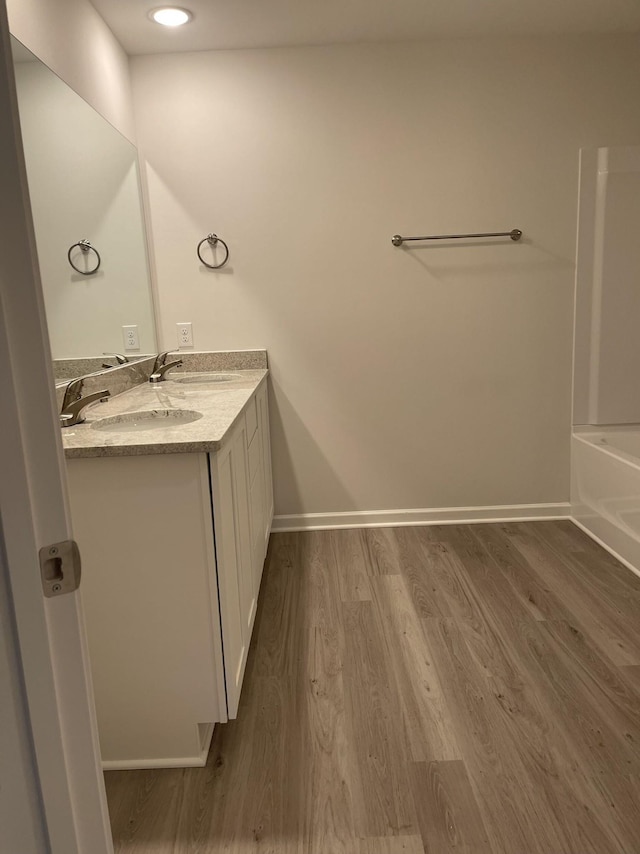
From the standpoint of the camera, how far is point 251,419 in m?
2.41

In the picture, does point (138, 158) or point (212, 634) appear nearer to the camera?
point (212, 634)

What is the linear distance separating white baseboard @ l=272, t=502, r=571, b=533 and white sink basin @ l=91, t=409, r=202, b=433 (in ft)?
4.49

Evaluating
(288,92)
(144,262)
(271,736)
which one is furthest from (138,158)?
(271,736)

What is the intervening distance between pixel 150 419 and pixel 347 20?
1.93m

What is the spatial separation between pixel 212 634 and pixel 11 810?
91cm

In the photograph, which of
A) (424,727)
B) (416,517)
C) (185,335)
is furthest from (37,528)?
(416,517)

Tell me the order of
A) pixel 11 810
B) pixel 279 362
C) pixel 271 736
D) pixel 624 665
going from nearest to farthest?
1. pixel 11 810
2. pixel 271 736
3. pixel 624 665
4. pixel 279 362

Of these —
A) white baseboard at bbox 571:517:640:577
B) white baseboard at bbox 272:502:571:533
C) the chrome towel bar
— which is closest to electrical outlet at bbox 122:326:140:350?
white baseboard at bbox 272:502:571:533

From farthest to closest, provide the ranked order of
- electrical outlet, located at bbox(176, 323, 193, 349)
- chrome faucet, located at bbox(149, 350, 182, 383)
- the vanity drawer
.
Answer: electrical outlet, located at bbox(176, 323, 193, 349) → chrome faucet, located at bbox(149, 350, 182, 383) → the vanity drawer

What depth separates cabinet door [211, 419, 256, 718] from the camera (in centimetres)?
157

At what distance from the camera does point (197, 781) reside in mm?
1593

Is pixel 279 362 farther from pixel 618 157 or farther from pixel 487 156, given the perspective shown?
pixel 618 157

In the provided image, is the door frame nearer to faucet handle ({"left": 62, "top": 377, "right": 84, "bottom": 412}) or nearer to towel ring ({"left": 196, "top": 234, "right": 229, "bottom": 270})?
faucet handle ({"left": 62, "top": 377, "right": 84, "bottom": 412})

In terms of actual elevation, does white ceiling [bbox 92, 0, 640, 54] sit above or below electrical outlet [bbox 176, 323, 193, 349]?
above
